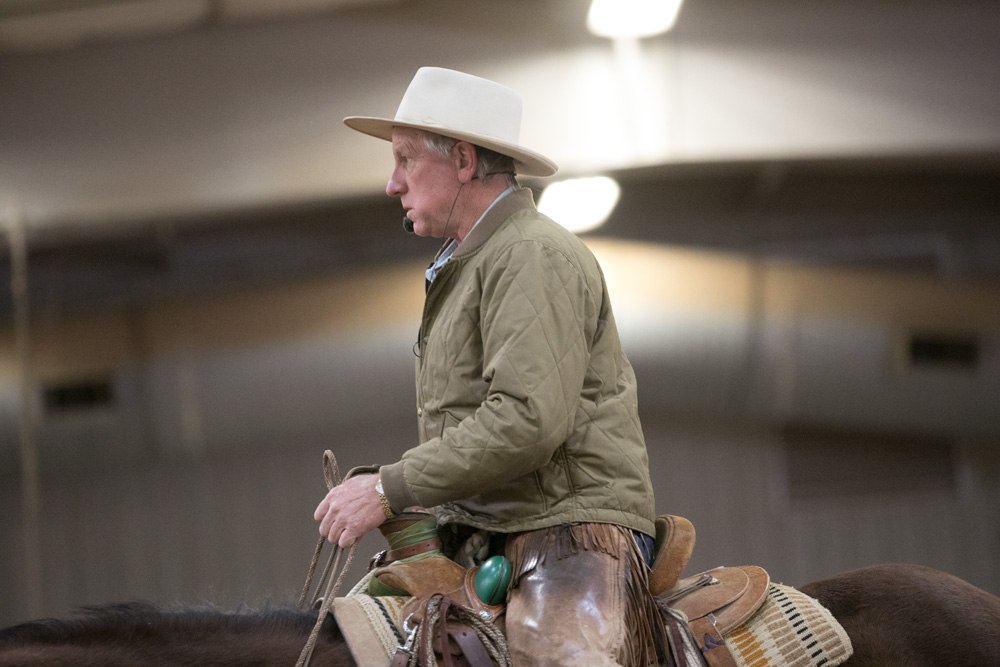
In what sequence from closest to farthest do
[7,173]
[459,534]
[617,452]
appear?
[617,452] → [459,534] → [7,173]

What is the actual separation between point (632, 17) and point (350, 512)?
16.8ft

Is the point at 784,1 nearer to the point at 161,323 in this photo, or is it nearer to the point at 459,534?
the point at 161,323

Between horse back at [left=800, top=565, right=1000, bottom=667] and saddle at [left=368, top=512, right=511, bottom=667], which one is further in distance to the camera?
horse back at [left=800, top=565, right=1000, bottom=667]

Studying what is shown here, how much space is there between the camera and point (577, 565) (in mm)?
1786

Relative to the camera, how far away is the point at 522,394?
5.57ft

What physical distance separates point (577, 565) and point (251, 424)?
15.4 feet

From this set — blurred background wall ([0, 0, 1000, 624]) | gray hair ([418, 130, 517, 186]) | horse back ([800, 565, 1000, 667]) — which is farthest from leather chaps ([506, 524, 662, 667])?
blurred background wall ([0, 0, 1000, 624])

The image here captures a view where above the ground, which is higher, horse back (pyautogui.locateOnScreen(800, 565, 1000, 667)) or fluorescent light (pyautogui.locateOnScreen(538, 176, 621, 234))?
fluorescent light (pyautogui.locateOnScreen(538, 176, 621, 234))

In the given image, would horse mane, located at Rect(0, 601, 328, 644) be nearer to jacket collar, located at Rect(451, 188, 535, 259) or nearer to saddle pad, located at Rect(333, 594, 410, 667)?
saddle pad, located at Rect(333, 594, 410, 667)

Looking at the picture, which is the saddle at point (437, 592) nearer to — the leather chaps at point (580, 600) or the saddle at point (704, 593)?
the leather chaps at point (580, 600)

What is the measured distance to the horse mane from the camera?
5.36 ft

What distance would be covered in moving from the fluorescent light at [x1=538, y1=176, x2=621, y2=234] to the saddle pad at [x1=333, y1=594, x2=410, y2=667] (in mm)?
4515

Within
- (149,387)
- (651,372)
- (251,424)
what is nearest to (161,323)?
(149,387)

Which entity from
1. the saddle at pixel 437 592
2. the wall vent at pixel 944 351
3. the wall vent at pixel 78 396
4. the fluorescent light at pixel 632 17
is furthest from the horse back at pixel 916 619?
the wall vent at pixel 78 396
